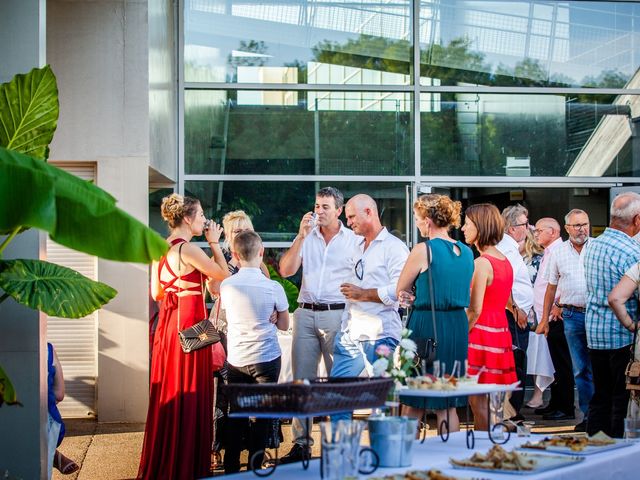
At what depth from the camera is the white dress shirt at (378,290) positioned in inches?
277

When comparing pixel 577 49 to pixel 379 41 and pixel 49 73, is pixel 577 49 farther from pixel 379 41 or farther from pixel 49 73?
pixel 49 73

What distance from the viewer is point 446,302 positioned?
21.7 ft

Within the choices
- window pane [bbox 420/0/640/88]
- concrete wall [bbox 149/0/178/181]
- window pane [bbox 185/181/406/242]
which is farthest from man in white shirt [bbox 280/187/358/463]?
window pane [bbox 420/0/640/88]

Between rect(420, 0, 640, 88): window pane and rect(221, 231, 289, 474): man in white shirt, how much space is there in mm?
6046

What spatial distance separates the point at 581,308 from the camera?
376 inches

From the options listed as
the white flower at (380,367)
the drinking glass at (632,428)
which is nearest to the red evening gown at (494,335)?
the drinking glass at (632,428)

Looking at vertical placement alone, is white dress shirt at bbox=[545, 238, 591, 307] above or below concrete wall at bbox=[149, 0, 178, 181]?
below

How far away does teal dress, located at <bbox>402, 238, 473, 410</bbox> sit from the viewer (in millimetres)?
6578

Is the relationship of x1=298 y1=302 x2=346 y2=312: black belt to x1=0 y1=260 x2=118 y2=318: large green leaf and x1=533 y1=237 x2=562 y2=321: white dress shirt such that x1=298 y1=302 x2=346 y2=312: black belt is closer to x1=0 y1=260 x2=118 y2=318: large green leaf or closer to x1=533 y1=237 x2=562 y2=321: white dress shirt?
x1=0 y1=260 x2=118 y2=318: large green leaf

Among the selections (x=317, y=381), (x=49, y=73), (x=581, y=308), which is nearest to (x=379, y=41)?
(x=581, y=308)

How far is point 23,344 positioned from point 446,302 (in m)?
2.59

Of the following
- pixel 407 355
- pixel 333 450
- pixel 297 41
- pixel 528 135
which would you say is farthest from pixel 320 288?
pixel 528 135

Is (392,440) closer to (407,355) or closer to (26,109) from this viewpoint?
(407,355)

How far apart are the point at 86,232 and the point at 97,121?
597cm
